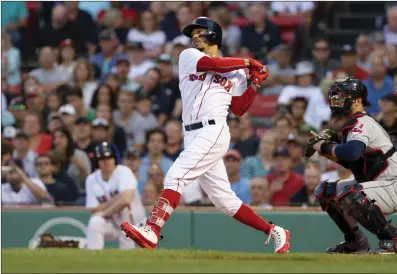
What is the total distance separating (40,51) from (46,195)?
404 centimetres

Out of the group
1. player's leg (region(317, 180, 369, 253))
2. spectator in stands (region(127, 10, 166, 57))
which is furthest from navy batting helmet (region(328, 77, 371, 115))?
spectator in stands (region(127, 10, 166, 57))

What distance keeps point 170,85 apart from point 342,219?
633 cm

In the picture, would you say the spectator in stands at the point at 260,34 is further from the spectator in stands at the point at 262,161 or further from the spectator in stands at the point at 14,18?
the spectator in stands at the point at 14,18

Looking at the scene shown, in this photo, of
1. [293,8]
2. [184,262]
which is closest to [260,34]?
[293,8]

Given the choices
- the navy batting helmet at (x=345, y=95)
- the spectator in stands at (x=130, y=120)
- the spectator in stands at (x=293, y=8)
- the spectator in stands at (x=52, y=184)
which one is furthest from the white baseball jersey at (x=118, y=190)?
the spectator in stands at (x=293, y=8)

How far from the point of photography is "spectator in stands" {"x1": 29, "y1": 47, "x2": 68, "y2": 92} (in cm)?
1566

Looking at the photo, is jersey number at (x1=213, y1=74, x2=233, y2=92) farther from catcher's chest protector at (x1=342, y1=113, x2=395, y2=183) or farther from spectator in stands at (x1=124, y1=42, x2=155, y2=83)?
spectator in stands at (x1=124, y1=42, x2=155, y2=83)

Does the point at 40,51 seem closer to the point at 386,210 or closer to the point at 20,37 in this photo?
the point at 20,37

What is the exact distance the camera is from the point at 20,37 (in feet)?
54.7

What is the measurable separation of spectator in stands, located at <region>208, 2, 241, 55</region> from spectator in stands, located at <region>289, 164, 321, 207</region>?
12.6ft

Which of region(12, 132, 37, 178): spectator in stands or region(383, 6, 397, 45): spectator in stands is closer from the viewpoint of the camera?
region(12, 132, 37, 178): spectator in stands

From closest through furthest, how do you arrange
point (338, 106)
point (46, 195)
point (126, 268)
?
1. point (126, 268)
2. point (338, 106)
3. point (46, 195)

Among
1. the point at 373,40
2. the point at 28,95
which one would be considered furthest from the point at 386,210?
the point at 28,95

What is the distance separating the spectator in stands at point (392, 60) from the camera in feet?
45.1
